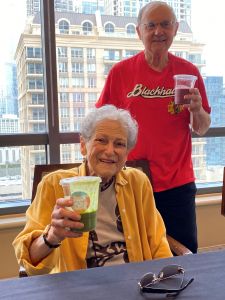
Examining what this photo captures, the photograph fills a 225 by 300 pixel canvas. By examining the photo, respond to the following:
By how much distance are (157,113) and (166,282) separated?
3.79ft

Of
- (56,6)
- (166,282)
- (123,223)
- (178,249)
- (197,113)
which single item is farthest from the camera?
(56,6)

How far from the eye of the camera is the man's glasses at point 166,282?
3.19ft

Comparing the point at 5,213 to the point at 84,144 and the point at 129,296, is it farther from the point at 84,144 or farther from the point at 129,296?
the point at 129,296

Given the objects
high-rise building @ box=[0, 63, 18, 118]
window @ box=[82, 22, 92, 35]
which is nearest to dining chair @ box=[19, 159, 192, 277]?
high-rise building @ box=[0, 63, 18, 118]

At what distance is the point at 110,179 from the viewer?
5.16 feet

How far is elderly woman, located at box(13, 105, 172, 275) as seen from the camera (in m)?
1.42

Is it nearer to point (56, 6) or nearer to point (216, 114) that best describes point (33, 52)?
point (56, 6)

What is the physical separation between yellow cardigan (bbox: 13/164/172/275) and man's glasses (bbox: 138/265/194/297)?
0.37m

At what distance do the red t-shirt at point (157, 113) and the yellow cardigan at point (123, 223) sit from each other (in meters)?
0.41

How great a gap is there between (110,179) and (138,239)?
0.28m

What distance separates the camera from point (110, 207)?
155 centimetres

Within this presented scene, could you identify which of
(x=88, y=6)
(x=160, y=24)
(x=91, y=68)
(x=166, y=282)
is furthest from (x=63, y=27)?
(x=166, y=282)

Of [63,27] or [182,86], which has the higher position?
[63,27]

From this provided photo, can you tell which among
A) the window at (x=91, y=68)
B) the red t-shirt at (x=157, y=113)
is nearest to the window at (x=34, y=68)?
the window at (x=91, y=68)
